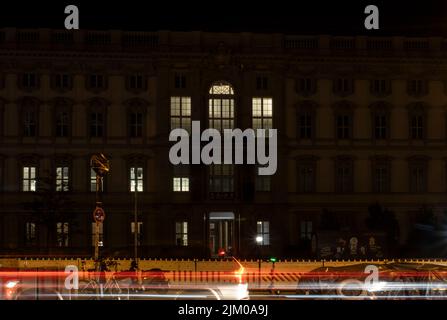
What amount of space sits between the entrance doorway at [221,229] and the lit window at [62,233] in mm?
10229

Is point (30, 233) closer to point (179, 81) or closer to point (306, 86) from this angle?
point (179, 81)

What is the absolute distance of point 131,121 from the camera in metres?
59.5

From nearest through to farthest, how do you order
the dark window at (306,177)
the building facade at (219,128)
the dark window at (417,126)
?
1. the building facade at (219,128)
2. the dark window at (306,177)
3. the dark window at (417,126)

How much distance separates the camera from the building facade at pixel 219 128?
58094 mm

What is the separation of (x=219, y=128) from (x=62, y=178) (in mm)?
11836

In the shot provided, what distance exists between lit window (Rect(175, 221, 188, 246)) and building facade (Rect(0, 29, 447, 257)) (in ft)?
0.39

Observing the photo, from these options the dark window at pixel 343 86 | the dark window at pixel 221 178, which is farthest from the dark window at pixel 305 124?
the dark window at pixel 221 178

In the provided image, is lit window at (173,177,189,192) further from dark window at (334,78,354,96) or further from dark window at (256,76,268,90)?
dark window at (334,78,354,96)

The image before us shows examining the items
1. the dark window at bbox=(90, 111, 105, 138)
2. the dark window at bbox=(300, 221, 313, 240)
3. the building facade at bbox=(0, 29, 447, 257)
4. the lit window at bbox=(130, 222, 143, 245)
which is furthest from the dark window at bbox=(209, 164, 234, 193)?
the dark window at bbox=(90, 111, 105, 138)

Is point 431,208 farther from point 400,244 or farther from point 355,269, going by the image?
point 355,269

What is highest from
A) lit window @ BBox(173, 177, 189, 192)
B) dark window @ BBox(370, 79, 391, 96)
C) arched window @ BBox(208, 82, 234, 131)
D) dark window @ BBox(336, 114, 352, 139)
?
dark window @ BBox(370, 79, 391, 96)

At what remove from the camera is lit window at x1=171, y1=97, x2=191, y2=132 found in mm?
58375

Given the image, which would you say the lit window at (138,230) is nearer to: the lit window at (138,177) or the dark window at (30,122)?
the lit window at (138,177)
